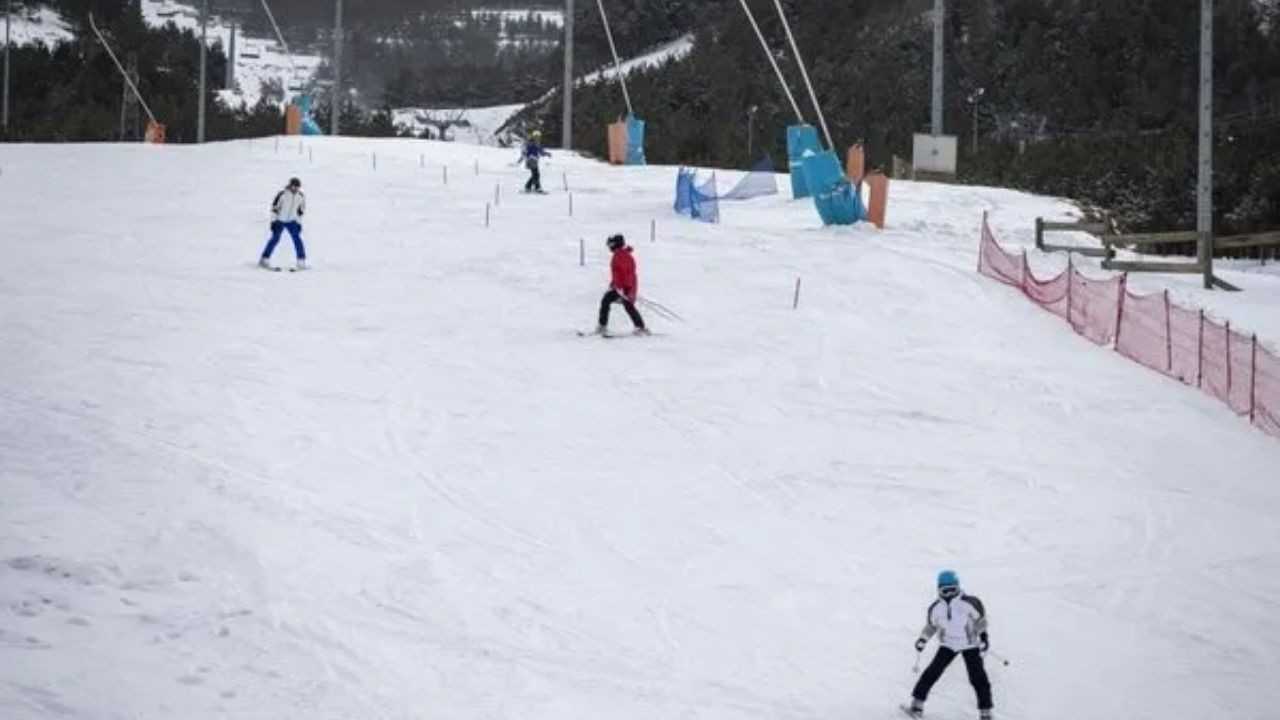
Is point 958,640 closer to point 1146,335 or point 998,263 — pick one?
point 1146,335

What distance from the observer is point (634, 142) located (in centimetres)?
4538

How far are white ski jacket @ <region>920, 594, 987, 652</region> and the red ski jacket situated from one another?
10006 millimetres

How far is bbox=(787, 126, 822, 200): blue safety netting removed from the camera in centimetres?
3369

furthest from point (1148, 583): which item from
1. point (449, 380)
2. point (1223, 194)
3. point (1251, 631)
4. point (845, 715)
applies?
point (1223, 194)

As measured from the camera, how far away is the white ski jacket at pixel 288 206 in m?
23.8

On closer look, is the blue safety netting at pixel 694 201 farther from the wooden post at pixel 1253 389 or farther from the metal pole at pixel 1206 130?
the wooden post at pixel 1253 389

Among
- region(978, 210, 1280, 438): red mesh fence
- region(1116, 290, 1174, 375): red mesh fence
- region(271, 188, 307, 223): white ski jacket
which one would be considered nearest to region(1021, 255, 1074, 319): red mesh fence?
region(978, 210, 1280, 438): red mesh fence

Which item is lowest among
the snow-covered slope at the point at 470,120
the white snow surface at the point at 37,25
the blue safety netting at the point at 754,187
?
the blue safety netting at the point at 754,187

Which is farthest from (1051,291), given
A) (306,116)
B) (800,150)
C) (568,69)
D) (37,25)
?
(37,25)

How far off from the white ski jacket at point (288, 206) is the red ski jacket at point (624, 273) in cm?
604

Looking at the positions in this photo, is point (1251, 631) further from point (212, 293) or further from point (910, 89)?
point (910, 89)

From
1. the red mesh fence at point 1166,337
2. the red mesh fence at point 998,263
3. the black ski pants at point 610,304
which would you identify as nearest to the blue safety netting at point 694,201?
the red mesh fence at point 998,263

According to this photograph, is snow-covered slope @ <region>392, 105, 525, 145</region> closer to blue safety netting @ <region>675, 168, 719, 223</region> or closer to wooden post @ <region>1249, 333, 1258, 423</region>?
blue safety netting @ <region>675, 168, 719, 223</region>

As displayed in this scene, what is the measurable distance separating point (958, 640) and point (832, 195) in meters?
21.0
